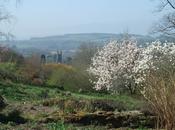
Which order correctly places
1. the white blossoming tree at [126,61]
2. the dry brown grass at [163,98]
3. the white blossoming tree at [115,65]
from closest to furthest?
1. the dry brown grass at [163,98]
2. the white blossoming tree at [126,61]
3. the white blossoming tree at [115,65]

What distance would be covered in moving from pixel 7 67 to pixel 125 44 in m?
12.1

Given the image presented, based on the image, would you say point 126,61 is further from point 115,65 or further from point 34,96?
point 34,96

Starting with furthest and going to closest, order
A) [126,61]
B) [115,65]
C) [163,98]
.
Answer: [115,65]
[126,61]
[163,98]

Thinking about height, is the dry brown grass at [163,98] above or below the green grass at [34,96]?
above

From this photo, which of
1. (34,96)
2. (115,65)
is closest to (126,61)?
(115,65)

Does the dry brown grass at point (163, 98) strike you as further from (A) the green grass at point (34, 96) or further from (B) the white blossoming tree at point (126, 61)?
(B) the white blossoming tree at point (126, 61)

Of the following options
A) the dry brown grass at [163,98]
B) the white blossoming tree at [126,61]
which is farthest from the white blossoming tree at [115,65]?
the dry brown grass at [163,98]

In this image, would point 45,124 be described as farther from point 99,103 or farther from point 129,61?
point 129,61

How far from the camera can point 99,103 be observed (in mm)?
15406

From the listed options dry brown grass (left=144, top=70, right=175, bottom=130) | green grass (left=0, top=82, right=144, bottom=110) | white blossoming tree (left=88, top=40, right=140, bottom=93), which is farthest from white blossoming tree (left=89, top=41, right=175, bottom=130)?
dry brown grass (left=144, top=70, right=175, bottom=130)

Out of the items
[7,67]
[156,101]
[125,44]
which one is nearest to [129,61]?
[125,44]

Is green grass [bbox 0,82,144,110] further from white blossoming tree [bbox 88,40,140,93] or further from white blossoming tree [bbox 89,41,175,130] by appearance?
white blossoming tree [bbox 88,40,140,93]

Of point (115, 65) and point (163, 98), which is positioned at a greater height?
point (163, 98)

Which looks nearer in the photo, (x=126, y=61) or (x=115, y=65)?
(x=126, y=61)
